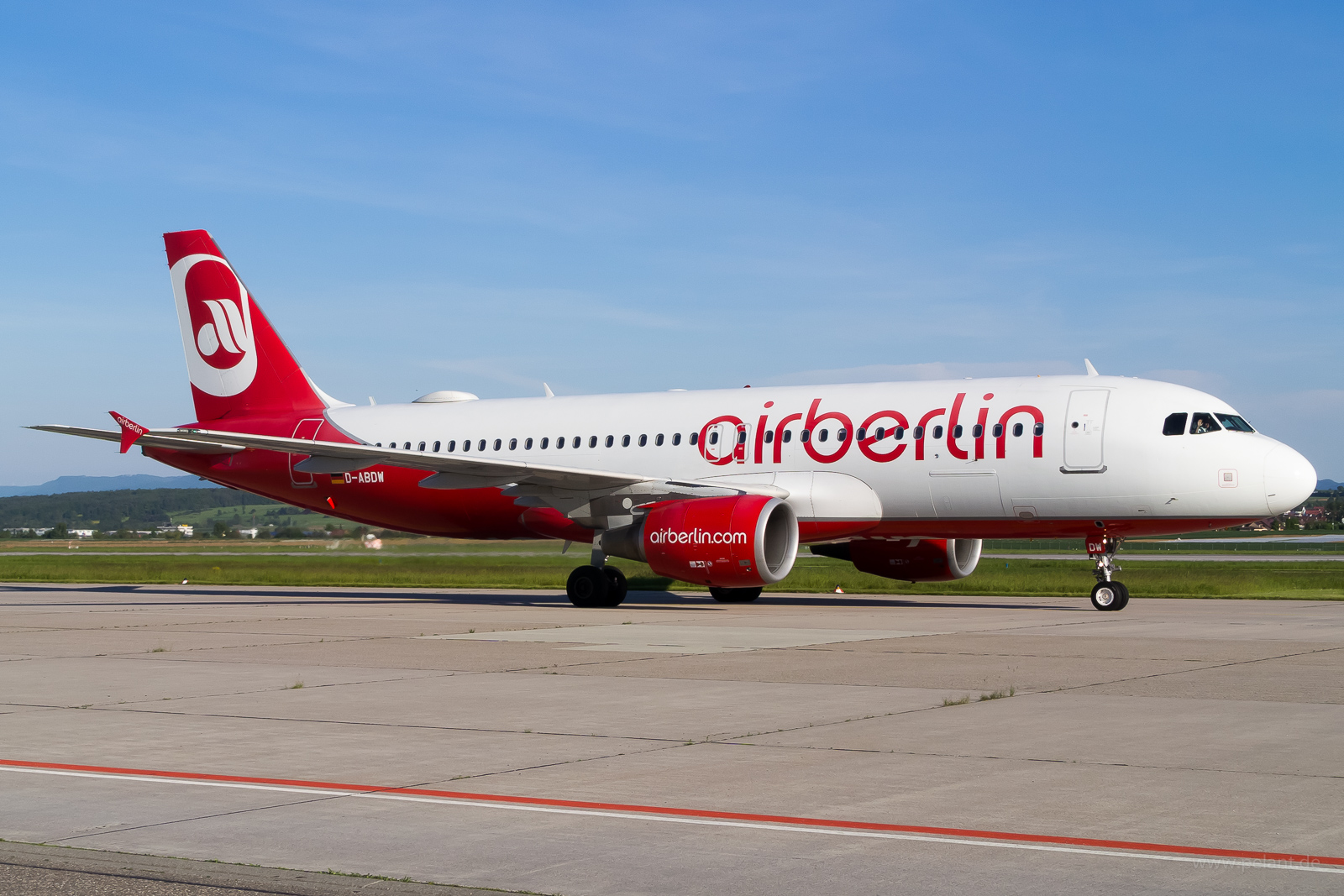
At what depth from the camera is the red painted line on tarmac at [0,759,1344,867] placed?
5.82 metres

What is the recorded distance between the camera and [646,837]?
6.23 metres

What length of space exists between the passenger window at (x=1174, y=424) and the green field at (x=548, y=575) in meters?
6.97

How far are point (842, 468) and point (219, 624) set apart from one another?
33.6 feet

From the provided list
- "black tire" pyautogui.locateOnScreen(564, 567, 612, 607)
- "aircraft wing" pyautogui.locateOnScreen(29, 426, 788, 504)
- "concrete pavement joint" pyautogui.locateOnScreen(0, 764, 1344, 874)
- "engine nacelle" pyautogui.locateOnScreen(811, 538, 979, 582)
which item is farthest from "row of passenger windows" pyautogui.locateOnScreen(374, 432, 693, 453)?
"concrete pavement joint" pyautogui.locateOnScreen(0, 764, 1344, 874)

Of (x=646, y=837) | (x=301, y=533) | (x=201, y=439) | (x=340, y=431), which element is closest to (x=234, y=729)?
(x=646, y=837)

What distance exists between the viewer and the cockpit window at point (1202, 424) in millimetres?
21469

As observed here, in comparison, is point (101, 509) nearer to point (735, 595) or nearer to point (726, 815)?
point (735, 595)

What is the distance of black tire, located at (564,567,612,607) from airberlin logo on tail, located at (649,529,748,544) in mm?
1956

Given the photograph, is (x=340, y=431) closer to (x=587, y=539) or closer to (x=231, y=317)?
(x=231, y=317)

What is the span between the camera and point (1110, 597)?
21.9 m

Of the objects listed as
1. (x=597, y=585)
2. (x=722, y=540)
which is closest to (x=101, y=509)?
(x=597, y=585)

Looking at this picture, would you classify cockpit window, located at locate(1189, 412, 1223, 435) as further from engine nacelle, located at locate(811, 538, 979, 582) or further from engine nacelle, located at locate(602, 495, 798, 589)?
engine nacelle, located at locate(602, 495, 798, 589)

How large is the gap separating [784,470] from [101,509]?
87990 millimetres

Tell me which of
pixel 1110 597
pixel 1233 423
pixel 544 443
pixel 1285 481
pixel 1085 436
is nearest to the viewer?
pixel 1285 481
